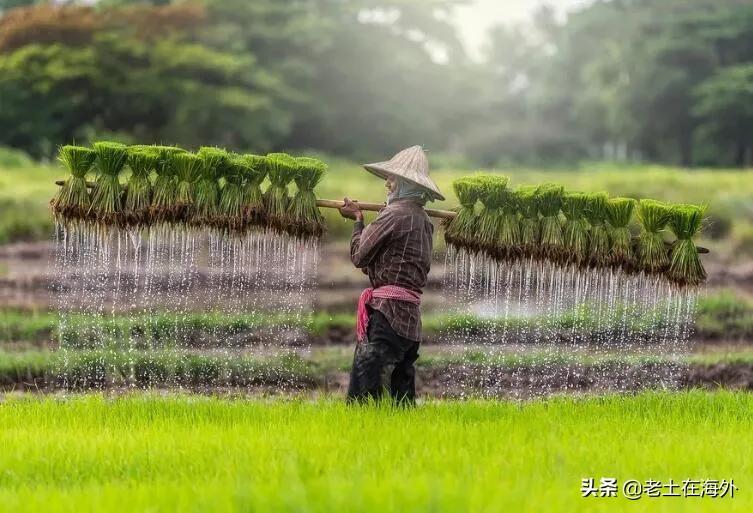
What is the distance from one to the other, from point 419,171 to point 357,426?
1.63 m

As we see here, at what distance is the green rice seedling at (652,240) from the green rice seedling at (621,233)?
7 cm

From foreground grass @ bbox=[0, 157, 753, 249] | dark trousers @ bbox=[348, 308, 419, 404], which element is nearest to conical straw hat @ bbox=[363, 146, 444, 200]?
dark trousers @ bbox=[348, 308, 419, 404]

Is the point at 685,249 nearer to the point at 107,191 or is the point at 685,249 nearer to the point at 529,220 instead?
the point at 529,220

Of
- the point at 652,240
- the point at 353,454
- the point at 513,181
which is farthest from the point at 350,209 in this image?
the point at 513,181

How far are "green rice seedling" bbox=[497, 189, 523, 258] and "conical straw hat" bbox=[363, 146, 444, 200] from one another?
82 centimetres

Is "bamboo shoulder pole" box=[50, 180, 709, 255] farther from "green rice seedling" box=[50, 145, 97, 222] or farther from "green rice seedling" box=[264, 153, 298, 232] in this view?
"green rice seedling" box=[264, 153, 298, 232]

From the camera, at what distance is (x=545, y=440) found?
5.61 m

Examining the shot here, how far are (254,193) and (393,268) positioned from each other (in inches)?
47.2

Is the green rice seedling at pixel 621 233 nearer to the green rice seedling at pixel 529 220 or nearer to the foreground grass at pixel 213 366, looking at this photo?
the green rice seedling at pixel 529 220

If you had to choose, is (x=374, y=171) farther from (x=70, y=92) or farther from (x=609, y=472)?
(x=70, y=92)

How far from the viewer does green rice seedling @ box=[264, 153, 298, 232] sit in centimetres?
694

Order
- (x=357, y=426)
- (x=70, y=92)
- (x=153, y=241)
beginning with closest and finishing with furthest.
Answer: (x=357, y=426)
(x=153, y=241)
(x=70, y=92)

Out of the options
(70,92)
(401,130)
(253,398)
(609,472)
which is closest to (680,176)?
(401,130)

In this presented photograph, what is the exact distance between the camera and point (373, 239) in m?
6.29
